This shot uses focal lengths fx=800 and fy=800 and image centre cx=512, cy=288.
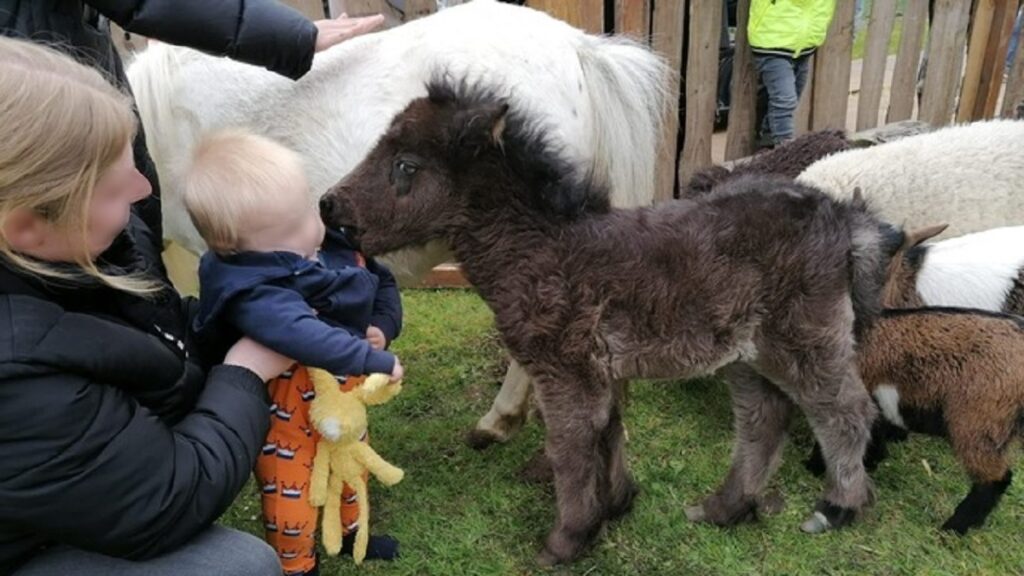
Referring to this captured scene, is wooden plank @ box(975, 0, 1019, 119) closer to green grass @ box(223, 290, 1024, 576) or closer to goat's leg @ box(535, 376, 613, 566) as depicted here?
green grass @ box(223, 290, 1024, 576)

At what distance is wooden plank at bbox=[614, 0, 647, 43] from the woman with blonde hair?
12.3 ft

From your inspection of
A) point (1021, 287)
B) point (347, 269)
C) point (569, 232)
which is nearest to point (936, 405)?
point (1021, 287)

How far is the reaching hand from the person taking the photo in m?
2.46

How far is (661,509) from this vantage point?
10.8 ft

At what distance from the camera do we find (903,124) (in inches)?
220

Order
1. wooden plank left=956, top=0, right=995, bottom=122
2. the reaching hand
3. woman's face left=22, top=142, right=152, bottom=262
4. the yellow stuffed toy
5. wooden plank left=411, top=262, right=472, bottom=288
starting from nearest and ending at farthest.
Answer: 1. woman's face left=22, top=142, right=152, bottom=262
2. the yellow stuffed toy
3. the reaching hand
4. wooden plank left=411, top=262, right=472, bottom=288
5. wooden plank left=956, top=0, right=995, bottom=122

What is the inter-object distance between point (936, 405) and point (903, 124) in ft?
10.5

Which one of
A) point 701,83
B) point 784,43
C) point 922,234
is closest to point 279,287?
point 922,234

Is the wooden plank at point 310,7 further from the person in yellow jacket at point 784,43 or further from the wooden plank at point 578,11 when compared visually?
the person in yellow jacket at point 784,43

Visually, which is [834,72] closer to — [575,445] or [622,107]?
[622,107]

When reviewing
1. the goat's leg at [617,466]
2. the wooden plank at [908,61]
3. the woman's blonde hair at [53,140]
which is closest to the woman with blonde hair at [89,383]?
the woman's blonde hair at [53,140]

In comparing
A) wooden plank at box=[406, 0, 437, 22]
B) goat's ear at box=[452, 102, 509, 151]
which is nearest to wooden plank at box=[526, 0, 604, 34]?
wooden plank at box=[406, 0, 437, 22]

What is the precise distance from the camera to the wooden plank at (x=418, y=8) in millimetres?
4727

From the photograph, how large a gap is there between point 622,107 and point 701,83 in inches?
81.1
